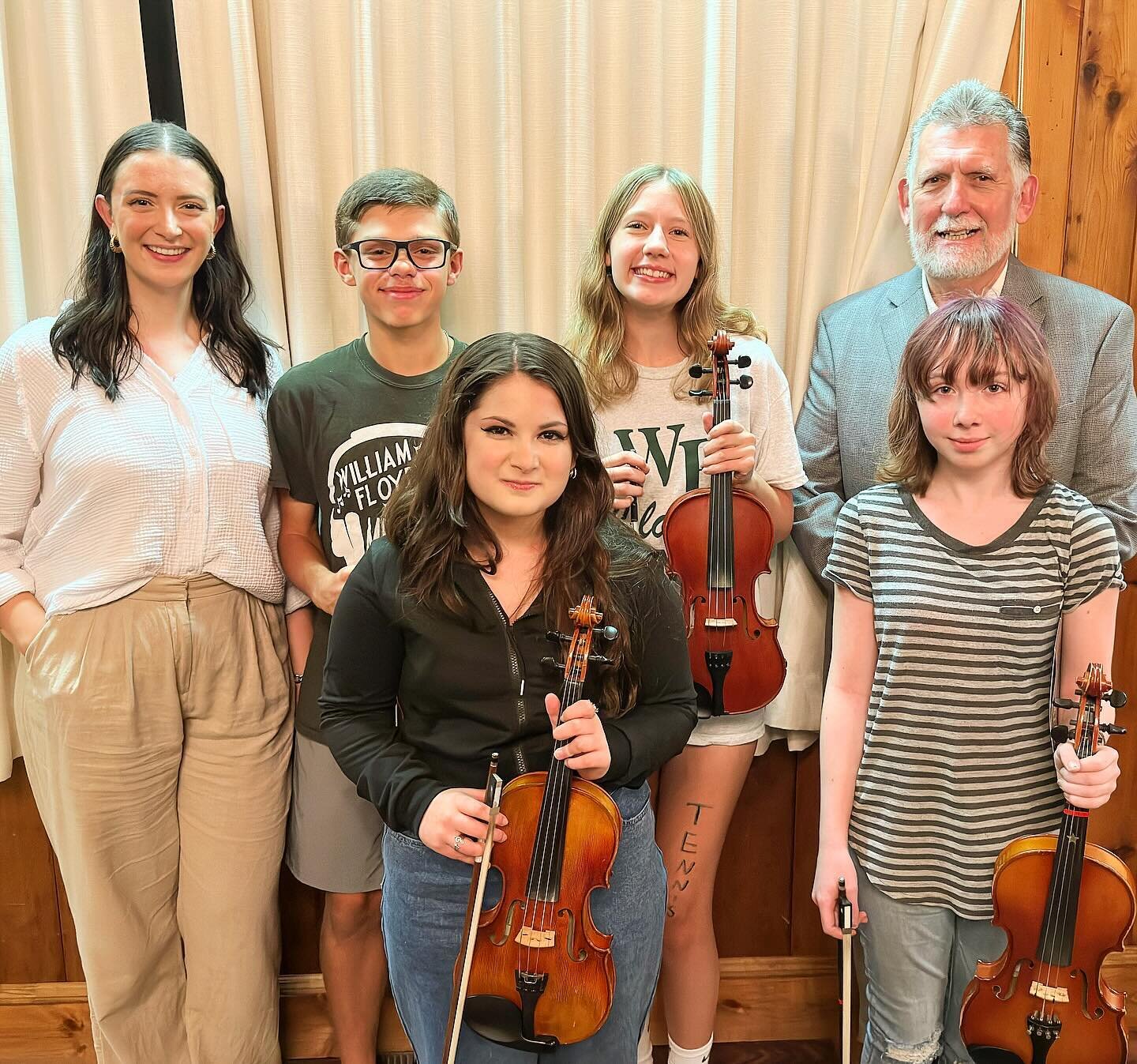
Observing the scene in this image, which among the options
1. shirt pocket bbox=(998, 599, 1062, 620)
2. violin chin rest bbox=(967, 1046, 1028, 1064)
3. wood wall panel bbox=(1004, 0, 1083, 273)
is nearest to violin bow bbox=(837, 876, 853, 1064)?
violin chin rest bbox=(967, 1046, 1028, 1064)

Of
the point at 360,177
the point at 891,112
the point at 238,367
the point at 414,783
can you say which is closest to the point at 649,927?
the point at 414,783

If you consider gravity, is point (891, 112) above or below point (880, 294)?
above

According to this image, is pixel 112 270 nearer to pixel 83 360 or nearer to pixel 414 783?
pixel 83 360

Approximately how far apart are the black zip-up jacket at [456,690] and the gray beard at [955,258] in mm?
964

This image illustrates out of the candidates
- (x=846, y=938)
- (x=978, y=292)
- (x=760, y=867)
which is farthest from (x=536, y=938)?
(x=978, y=292)

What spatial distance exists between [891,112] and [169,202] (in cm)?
150

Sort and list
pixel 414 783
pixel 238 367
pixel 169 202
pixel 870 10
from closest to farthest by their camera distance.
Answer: pixel 414 783 < pixel 169 202 < pixel 238 367 < pixel 870 10

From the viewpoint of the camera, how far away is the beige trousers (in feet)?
6.25

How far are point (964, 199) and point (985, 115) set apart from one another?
164mm

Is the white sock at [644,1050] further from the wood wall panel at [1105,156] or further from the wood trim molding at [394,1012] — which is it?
the wood wall panel at [1105,156]

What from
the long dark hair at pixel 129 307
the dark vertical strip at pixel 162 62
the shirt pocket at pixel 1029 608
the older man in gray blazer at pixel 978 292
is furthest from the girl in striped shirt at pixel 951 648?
the dark vertical strip at pixel 162 62

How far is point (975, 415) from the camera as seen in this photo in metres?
1.60

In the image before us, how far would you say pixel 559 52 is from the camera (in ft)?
7.13

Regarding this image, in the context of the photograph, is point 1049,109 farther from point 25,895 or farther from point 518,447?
point 25,895
